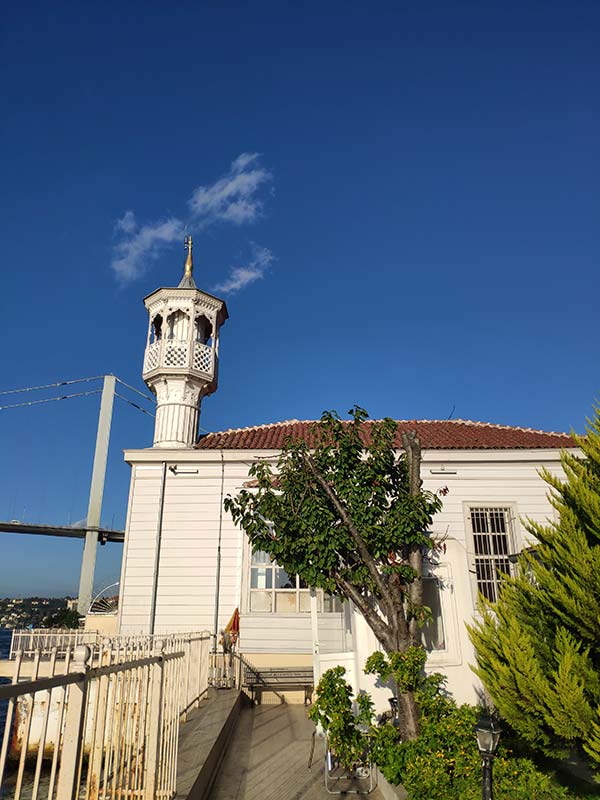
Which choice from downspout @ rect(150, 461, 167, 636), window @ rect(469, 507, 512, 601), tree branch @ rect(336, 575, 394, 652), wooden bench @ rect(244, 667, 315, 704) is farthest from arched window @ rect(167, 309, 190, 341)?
tree branch @ rect(336, 575, 394, 652)

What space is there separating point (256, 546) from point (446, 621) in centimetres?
271

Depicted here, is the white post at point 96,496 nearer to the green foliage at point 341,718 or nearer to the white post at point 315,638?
the white post at point 315,638

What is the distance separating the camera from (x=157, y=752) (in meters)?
3.75

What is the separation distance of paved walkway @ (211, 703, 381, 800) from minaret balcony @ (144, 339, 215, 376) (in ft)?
27.3

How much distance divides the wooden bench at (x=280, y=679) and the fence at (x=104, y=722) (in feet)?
18.9

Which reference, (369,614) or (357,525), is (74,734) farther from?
(357,525)

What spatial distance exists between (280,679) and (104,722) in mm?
8436

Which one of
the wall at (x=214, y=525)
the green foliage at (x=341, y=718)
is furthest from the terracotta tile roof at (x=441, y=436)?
the green foliage at (x=341, y=718)

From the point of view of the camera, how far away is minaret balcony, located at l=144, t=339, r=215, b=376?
1423 cm

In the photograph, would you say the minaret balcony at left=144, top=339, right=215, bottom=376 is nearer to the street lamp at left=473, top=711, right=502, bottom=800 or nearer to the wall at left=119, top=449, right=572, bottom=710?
the wall at left=119, top=449, right=572, bottom=710

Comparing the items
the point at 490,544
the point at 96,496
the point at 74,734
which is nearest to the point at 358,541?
the point at 74,734

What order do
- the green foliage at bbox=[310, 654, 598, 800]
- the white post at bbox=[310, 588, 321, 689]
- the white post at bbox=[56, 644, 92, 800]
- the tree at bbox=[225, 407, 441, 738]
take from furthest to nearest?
the white post at bbox=[310, 588, 321, 689], the tree at bbox=[225, 407, 441, 738], the green foliage at bbox=[310, 654, 598, 800], the white post at bbox=[56, 644, 92, 800]

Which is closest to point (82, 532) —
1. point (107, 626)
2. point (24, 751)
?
point (107, 626)

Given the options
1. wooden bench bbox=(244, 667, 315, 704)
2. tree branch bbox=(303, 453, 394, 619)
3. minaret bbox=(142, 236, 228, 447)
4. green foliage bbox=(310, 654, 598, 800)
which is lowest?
Result: wooden bench bbox=(244, 667, 315, 704)
